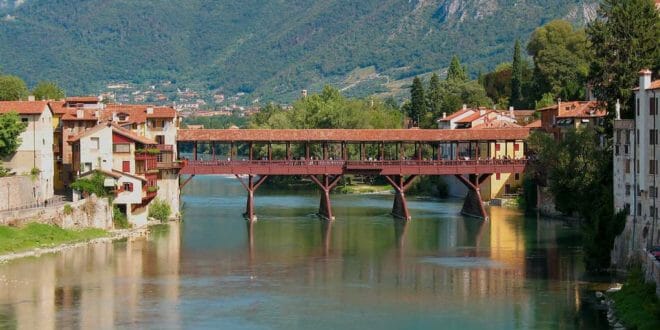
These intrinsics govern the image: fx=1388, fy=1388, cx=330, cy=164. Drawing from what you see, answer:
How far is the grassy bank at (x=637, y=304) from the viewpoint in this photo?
162ft

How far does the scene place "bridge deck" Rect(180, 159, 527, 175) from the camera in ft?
319

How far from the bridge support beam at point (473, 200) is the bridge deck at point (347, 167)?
2.67 ft

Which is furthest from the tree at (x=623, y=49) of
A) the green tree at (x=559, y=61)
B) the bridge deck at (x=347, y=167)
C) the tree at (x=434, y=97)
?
the tree at (x=434, y=97)

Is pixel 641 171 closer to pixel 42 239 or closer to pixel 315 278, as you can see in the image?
pixel 315 278

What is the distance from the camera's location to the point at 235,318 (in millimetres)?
54781

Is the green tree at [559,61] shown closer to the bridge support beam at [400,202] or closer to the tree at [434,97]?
the tree at [434,97]

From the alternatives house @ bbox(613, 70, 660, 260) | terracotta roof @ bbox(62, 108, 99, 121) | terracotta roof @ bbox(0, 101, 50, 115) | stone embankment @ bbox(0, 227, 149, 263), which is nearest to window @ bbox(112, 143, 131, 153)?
terracotta roof @ bbox(0, 101, 50, 115)

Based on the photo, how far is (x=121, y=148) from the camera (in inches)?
3538

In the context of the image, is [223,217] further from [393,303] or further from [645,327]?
[645,327]

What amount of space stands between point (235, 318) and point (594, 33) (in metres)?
35.0

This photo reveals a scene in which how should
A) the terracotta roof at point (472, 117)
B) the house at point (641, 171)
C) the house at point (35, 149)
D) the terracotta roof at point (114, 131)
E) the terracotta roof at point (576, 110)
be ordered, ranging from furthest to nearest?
the terracotta roof at point (472, 117) < the terracotta roof at point (576, 110) < the terracotta roof at point (114, 131) < the house at point (35, 149) < the house at point (641, 171)

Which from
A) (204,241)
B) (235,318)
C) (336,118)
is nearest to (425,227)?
(204,241)

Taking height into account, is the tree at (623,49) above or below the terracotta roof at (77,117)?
above

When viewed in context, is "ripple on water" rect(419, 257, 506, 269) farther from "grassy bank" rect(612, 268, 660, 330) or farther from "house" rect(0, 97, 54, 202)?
"house" rect(0, 97, 54, 202)
